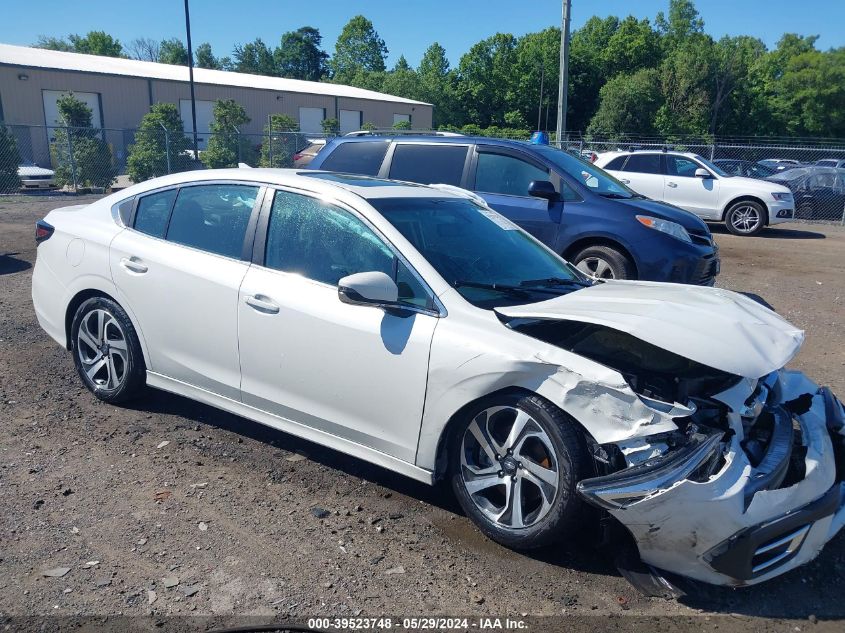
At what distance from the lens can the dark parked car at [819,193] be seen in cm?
1766

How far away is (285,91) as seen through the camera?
139 feet

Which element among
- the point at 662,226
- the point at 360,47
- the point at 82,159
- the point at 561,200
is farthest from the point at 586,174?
the point at 360,47

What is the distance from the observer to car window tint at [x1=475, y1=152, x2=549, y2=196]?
25.0ft

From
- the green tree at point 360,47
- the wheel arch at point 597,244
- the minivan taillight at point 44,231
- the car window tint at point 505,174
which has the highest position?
the green tree at point 360,47

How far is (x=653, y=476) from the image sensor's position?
2736mm

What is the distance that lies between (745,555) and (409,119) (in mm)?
50351

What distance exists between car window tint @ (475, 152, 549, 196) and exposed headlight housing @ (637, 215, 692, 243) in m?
1.12

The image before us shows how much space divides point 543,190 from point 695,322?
428 centimetres

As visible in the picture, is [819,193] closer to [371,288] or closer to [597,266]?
[597,266]

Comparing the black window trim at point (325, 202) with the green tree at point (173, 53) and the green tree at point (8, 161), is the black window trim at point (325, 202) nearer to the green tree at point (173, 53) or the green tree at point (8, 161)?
the green tree at point (8, 161)

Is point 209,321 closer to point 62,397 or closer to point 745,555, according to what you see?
point 62,397

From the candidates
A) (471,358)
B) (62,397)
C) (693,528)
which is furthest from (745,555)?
(62,397)

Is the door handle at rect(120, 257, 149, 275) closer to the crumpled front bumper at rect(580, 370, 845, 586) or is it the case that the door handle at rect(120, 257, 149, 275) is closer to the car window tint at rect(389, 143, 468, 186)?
the crumpled front bumper at rect(580, 370, 845, 586)

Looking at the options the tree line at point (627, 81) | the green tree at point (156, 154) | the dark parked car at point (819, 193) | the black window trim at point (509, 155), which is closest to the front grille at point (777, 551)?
the black window trim at point (509, 155)
